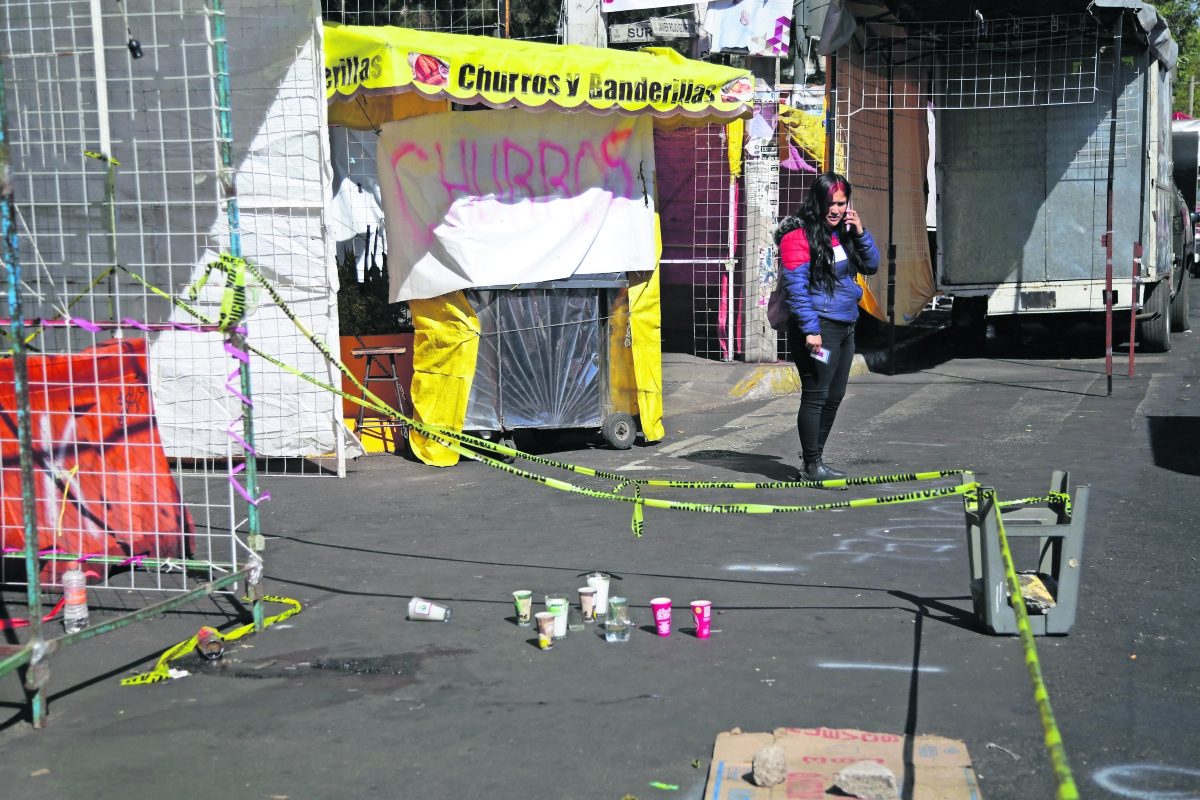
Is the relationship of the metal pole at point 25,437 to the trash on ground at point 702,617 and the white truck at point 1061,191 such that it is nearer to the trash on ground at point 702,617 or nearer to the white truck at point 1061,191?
the trash on ground at point 702,617

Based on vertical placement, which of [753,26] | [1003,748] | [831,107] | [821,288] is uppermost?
[753,26]

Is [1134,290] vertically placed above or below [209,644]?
above

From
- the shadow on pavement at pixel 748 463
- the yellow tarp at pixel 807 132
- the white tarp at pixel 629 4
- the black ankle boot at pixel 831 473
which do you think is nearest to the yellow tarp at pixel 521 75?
the shadow on pavement at pixel 748 463

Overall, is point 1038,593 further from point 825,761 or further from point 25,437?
point 25,437

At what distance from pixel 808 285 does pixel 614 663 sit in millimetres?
3568

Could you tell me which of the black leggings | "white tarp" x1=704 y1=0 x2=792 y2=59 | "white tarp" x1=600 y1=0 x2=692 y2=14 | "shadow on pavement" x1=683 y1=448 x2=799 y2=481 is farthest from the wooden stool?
"white tarp" x1=600 y1=0 x2=692 y2=14

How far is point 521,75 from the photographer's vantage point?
7.61 meters

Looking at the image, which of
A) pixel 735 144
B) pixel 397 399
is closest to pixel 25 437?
pixel 397 399

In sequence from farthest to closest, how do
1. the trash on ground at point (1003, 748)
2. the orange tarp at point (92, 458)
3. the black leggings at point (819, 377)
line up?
the black leggings at point (819, 377) < the orange tarp at point (92, 458) < the trash on ground at point (1003, 748)

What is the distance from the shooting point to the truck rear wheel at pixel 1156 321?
43.6 feet

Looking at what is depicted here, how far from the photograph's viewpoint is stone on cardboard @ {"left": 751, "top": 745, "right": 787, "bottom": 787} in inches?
126

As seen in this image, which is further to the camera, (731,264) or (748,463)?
(731,264)

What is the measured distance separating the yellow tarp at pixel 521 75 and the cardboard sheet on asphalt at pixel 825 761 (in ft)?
17.1

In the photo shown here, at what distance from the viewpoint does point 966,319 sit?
567 inches
